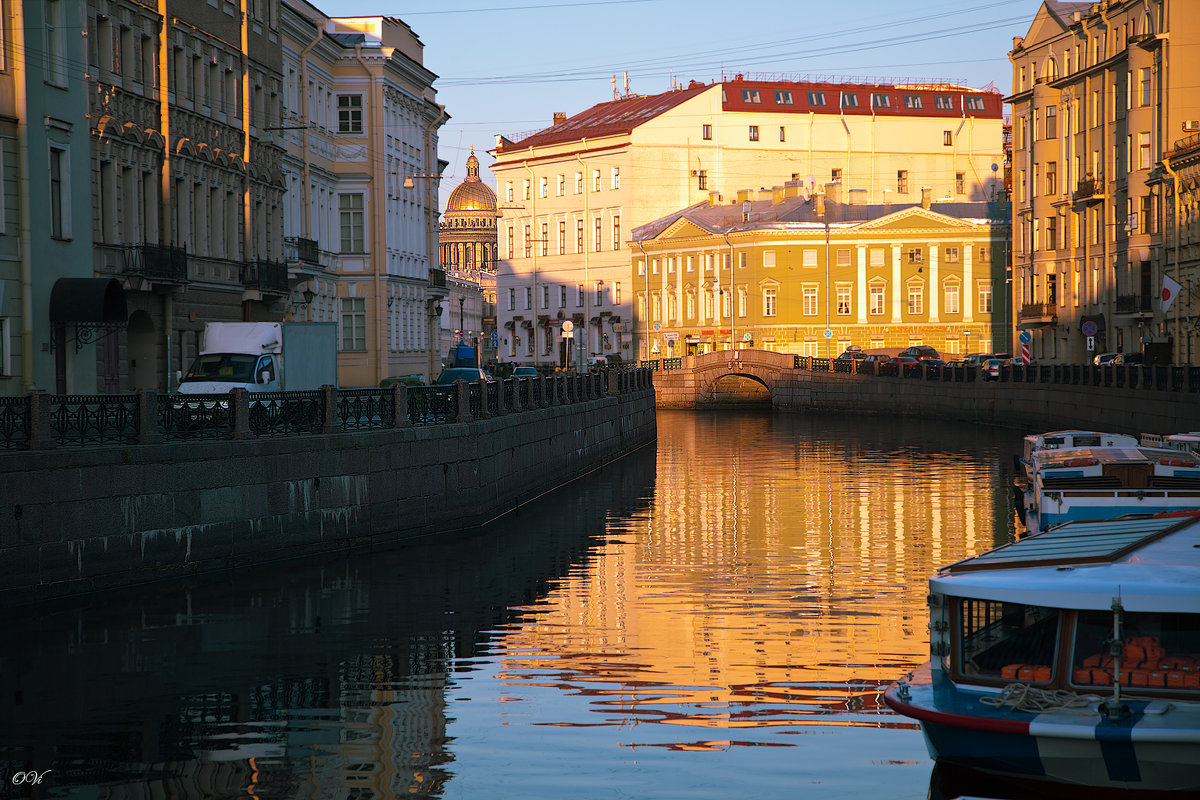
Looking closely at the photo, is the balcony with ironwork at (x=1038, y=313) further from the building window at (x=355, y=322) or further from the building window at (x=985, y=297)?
the building window at (x=355, y=322)

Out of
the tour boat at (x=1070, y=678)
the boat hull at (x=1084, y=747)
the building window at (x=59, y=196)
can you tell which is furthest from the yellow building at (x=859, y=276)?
the boat hull at (x=1084, y=747)

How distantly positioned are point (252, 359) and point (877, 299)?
65618mm

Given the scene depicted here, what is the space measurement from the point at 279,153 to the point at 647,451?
17614 mm

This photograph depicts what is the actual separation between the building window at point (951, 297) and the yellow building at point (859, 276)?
6 cm

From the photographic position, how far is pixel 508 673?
17406 millimetres

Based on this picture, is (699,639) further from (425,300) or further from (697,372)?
(697,372)

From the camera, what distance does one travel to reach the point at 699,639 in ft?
62.7

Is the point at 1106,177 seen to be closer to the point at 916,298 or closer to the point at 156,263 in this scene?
the point at 916,298

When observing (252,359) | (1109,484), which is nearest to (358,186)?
(252,359)

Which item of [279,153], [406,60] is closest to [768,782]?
[279,153]

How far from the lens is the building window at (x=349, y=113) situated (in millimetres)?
58094

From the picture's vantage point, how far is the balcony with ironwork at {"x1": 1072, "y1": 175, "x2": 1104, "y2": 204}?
67.3 metres

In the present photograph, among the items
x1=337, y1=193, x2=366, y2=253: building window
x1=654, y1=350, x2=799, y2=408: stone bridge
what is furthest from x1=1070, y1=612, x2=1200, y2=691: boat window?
x1=654, y1=350, x2=799, y2=408: stone bridge

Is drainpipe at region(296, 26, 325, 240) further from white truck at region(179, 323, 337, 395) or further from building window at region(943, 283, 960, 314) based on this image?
building window at region(943, 283, 960, 314)
